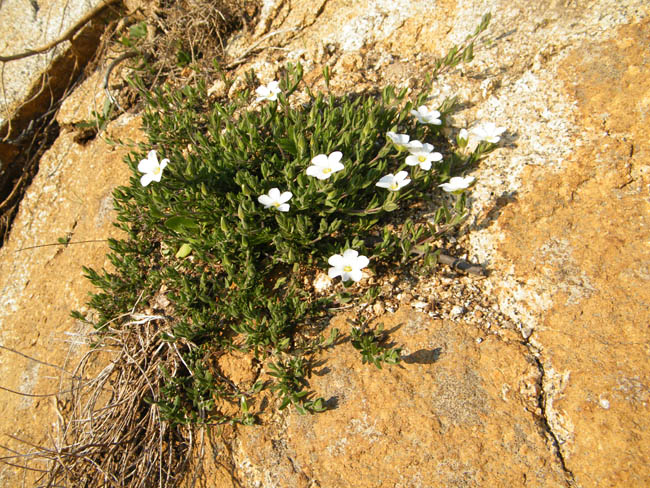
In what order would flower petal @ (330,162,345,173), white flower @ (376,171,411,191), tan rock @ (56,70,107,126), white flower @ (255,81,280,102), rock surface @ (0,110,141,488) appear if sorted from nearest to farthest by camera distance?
flower petal @ (330,162,345,173), white flower @ (376,171,411,191), rock surface @ (0,110,141,488), white flower @ (255,81,280,102), tan rock @ (56,70,107,126)

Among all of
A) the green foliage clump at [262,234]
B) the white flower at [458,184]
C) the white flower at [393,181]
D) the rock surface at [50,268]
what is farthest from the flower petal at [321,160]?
the rock surface at [50,268]

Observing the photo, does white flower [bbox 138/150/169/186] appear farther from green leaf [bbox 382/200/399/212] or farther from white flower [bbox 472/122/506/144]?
white flower [bbox 472/122/506/144]

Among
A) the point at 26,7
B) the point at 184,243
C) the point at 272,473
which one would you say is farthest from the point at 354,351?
the point at 26,7

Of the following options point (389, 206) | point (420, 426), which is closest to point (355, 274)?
point (389, 206)

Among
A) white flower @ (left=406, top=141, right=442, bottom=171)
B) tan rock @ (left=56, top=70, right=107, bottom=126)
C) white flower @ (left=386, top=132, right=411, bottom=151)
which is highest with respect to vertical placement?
tan rock @ (left=56, top=70, right=107, bottom=126)

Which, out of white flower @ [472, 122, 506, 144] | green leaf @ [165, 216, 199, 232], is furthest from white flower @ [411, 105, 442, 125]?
green leaf @ [165, 216, 199, 232]

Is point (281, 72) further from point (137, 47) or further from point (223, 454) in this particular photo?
point (223, 454)

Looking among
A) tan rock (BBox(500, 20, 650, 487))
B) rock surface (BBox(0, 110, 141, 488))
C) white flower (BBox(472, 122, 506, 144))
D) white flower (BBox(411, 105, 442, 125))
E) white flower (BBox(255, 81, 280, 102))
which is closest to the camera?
tan rock (BBox(500, 20, 650, 487))

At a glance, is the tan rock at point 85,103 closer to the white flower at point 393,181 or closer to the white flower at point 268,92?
the white flower at point 268,92
